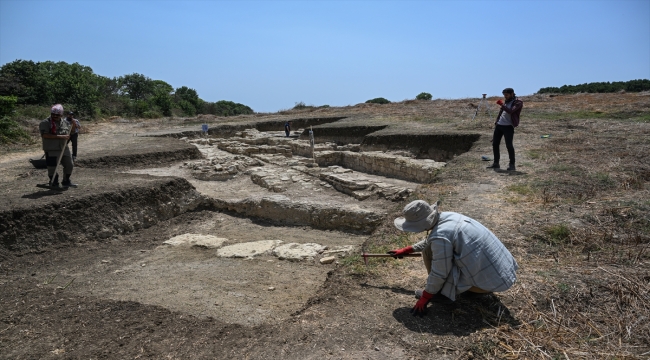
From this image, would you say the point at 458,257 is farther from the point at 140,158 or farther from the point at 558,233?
the point at 140,158

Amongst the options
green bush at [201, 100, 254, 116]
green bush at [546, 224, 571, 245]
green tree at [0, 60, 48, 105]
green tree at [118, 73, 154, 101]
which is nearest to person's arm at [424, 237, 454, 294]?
green bush at [546, 224, 571, 245]

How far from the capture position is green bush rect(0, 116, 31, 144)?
43.4 feet

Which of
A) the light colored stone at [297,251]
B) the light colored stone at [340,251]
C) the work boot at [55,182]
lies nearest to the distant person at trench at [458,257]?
the light colored stone at [340,251]

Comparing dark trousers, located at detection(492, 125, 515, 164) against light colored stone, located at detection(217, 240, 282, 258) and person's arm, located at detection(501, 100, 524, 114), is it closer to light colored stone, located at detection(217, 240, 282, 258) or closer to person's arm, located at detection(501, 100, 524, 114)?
person's arm, located at detection(501, 100, 524, 114)

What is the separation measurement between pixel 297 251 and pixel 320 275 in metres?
0.89

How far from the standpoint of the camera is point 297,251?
6004mm

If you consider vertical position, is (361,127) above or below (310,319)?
above

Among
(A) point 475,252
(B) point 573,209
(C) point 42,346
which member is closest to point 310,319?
(A) point 475,252

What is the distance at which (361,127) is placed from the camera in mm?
16859

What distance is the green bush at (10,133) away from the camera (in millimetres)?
13242

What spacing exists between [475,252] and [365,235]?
4202 millimetres

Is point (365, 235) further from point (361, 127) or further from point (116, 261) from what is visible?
point (361, 127)

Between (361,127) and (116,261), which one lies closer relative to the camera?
(116,261)

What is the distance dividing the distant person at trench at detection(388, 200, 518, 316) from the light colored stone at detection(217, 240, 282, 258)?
3431 millimetres
